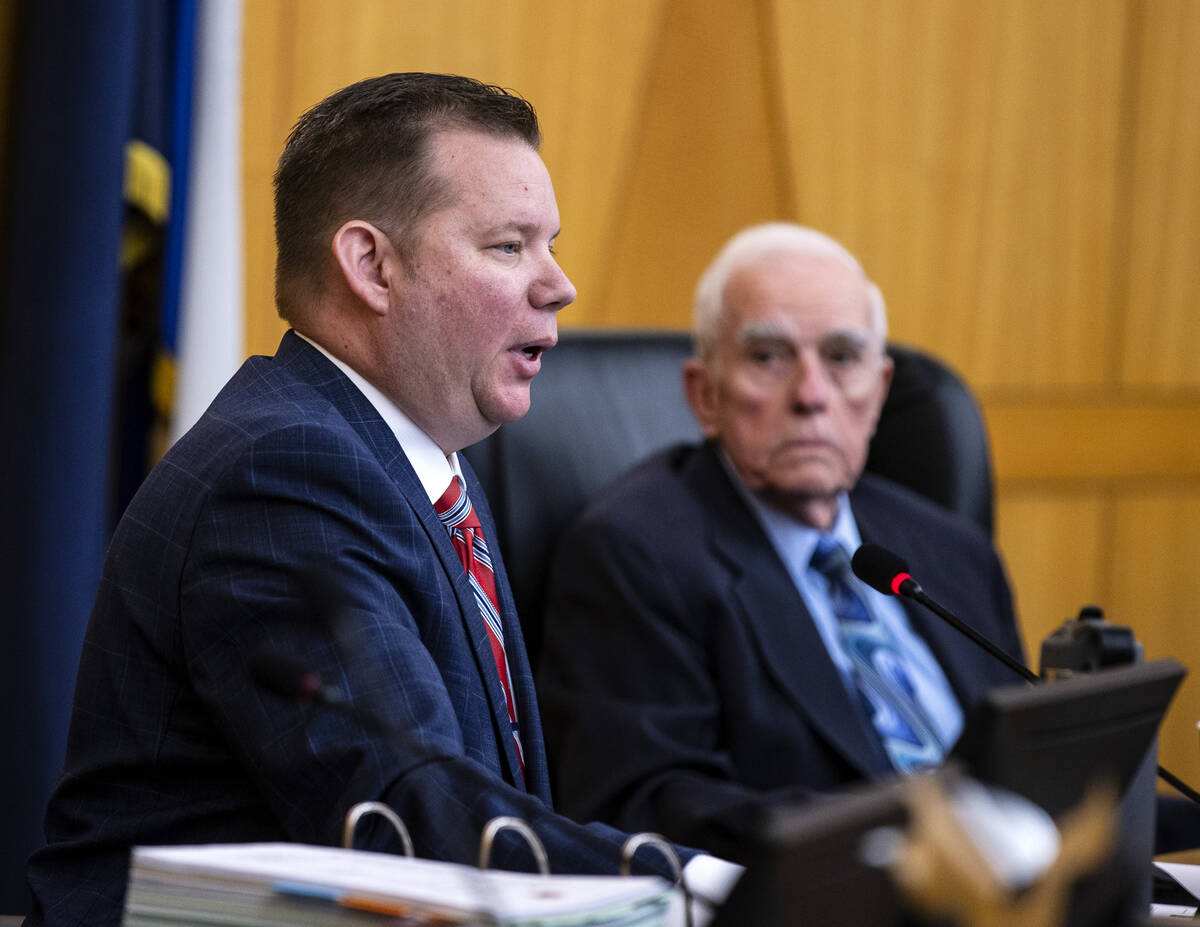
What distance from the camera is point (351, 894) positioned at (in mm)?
729

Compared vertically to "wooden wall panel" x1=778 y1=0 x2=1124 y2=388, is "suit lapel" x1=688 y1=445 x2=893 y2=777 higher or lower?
lower

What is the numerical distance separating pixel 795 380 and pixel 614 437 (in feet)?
1.06

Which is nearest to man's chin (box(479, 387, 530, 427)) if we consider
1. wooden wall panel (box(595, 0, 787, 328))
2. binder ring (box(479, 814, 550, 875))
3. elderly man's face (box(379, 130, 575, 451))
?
elderly man's face (box(379, 130, 575, 451))

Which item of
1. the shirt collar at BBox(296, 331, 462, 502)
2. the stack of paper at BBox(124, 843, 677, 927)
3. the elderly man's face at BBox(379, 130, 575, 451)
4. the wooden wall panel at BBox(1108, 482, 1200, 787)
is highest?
the elderly man's face at BBox(379, 130, 575, 451)

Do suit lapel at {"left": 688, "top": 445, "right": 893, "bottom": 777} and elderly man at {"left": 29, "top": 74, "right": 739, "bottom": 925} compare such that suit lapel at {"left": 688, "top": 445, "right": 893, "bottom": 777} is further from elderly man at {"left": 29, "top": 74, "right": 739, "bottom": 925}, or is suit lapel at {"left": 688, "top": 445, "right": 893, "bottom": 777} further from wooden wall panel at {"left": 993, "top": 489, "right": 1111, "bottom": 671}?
wooden wall panel at {"left": 993, "top": 489, "right": 1111, "bottom": 671}

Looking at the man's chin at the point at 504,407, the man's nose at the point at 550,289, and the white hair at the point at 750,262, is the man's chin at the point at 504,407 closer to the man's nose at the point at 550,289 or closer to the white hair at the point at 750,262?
the man's nose at the point at 550,289

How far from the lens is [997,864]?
559 millimetres

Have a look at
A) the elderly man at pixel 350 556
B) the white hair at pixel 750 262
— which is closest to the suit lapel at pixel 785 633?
the white hair at pixel 750 262

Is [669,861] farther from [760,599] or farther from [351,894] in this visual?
[760,599]

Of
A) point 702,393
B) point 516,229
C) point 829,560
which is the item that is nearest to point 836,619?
point 829,560

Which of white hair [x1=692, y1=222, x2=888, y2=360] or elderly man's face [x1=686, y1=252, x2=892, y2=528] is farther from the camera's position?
white hair [x1=692, y1=222, x2=888, y2=360]

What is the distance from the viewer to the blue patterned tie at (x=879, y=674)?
2164mm

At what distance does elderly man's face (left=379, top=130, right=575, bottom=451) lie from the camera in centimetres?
136

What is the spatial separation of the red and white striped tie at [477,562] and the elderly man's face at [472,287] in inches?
2.5
